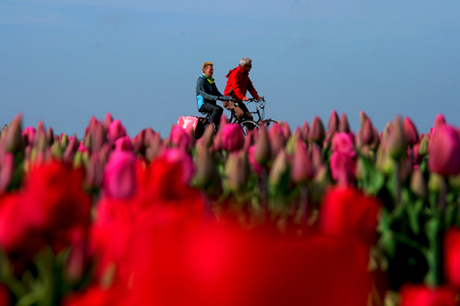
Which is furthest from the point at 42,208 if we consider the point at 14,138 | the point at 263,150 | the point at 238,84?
the point at 238,84

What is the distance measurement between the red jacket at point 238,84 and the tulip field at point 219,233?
31.6 feet

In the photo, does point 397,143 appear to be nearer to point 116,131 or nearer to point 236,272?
point 236,272

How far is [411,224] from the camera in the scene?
1.59 meters

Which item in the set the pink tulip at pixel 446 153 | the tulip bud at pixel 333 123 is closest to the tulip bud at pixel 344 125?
the tulip bud at pixel 333 123

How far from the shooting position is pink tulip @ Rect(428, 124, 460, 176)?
152 cm

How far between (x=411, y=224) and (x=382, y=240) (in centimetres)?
20

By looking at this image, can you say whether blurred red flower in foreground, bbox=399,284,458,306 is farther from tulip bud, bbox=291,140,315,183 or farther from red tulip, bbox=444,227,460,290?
tulip bud, bbox=291,140,315,183

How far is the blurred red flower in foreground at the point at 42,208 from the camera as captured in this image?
0.93 metres

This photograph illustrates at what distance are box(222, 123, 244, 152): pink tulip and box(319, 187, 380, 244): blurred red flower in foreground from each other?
4.54 feet

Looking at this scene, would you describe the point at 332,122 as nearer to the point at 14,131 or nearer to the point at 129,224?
the point at 14,131

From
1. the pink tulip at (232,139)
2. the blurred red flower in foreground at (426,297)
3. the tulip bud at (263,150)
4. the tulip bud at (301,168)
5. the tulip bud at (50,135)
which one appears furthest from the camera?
the tulip bud at (50,135)

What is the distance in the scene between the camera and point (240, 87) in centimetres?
1249

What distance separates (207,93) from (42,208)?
1164 cm

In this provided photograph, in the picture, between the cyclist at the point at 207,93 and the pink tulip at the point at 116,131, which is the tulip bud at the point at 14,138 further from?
the cyclist at the point at 207,93
